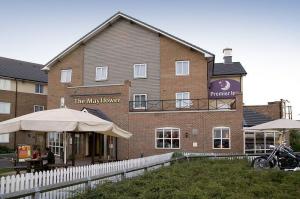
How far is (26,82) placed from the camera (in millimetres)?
42656

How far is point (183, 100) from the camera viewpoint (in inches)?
1235

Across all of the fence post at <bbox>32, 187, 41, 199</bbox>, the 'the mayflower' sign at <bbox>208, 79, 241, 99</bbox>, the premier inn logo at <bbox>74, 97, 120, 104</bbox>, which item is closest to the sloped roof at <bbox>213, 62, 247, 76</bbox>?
the 'the mayflower' sign at <bbox>208, 79, 241, 99</bbox>

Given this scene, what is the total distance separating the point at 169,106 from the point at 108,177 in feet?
65.5

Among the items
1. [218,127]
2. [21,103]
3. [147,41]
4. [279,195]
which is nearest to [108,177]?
[279,195]

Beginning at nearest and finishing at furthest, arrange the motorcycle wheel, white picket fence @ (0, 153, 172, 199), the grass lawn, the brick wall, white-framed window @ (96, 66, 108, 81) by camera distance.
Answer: white picket fence @ (0, 153, 172, 199) < the grass lawn < the motorcycle wheel < the brick wall < white-framed window @ (96, 66, 108, 81)

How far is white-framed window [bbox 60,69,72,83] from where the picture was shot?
35562 millimetres

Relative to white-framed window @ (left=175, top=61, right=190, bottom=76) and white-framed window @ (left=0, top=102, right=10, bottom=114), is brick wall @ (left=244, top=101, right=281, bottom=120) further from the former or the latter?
white-framed window @ (left=0, top=102, right=10, bottom=114)

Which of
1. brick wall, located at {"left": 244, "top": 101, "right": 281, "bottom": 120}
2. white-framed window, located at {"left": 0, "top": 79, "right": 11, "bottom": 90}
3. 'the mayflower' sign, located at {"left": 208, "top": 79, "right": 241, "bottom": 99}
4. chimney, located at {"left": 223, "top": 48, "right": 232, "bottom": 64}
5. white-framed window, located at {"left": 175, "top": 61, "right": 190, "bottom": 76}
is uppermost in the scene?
chimney, located at {"left": 223, "top": 48, "right": 232, "bottom": 64}

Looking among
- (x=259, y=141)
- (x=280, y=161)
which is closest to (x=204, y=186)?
(x=280, y=161)

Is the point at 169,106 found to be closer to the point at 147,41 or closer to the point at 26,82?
the point at 147,41

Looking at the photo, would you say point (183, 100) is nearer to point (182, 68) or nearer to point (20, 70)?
point (182, 68)

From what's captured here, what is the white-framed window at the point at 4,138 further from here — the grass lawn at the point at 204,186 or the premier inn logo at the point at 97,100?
the grass lawn at the point at 204,186

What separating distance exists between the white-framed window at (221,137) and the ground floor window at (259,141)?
150cm

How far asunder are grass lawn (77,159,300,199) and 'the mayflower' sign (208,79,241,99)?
64.0 feet
